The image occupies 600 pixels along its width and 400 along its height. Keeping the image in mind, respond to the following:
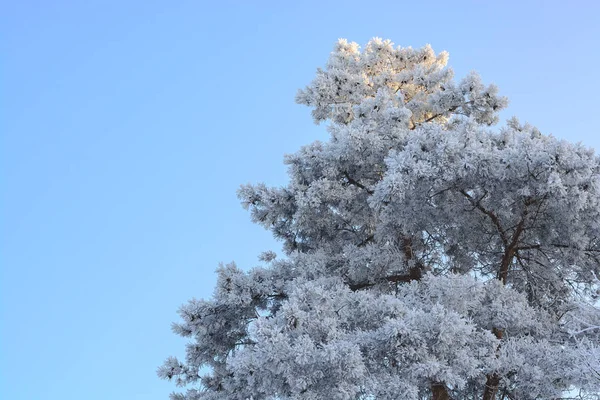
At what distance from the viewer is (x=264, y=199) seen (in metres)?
10.0

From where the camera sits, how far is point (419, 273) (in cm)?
1014

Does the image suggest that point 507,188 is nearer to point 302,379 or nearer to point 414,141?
point 414,141

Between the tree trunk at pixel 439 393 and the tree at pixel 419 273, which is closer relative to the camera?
the tree at pixel 419 273

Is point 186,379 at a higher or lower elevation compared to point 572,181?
higher

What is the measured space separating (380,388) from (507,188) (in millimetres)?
3305

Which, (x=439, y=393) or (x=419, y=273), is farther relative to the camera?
(x=419, y=273)

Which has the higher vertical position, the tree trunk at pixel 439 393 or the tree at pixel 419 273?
the tree at pixel 419 273

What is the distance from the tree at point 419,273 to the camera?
267 inches

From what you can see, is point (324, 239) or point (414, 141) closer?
point (414, 141)

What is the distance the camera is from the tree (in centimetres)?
677

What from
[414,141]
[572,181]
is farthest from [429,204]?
[572,181]

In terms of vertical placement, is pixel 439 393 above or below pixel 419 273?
below

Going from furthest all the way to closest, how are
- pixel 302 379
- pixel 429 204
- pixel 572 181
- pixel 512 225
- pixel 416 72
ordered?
1. pixel 416 72
2. pixel 512 225
3. pixel 429 204
4. pixel 572 181
5. pixel 302 379

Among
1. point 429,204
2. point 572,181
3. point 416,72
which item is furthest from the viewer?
point 416,72
